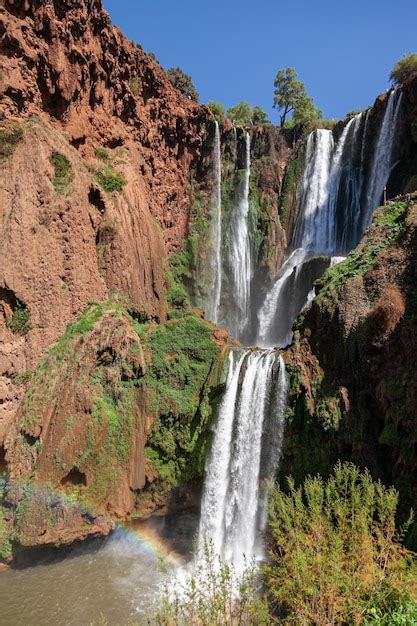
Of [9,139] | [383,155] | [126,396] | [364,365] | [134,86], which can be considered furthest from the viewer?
[383,155]

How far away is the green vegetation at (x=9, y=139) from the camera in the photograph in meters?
17.1

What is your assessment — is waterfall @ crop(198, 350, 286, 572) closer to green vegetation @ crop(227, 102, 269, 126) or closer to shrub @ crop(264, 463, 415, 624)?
shrub @ crop(264, 463, 415, 624)

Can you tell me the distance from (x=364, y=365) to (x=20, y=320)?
41.4 feet

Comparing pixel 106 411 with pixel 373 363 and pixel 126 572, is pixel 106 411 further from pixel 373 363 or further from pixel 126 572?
pixel 373 363

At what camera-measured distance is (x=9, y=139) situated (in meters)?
17.3

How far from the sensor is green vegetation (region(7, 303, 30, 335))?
640 inches

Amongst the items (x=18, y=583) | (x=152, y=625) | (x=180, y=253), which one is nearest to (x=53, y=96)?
(x=180, y=253)

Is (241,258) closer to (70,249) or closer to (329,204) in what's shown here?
(329,204)

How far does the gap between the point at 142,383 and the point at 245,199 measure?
19.2 meters

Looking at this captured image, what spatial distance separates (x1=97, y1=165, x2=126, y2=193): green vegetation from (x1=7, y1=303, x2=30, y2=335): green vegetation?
771 cm

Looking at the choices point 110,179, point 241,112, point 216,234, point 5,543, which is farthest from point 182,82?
point 5,543

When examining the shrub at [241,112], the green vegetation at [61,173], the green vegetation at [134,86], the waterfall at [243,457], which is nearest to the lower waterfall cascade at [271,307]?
the waterfall at [243,457]

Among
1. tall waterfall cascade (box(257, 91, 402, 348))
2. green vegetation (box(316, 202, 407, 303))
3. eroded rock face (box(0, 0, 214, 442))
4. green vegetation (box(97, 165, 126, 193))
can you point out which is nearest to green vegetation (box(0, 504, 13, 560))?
eroded rock face (box(0, 0, 214, 442))

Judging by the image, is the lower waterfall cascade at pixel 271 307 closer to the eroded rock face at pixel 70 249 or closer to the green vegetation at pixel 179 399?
the green vegetation at pixel 179 399
